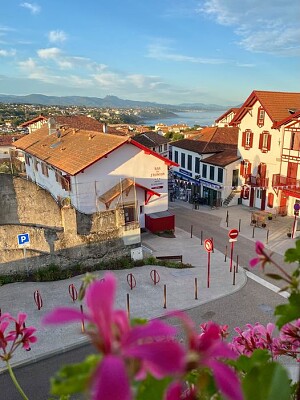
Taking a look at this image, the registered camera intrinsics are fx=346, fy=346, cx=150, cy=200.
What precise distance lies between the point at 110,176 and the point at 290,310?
20.8 m

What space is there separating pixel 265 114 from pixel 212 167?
7.20 metres

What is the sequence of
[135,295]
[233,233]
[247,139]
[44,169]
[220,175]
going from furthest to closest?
1. [220,175]
2. [247,139]
3. [44,169]
4. [233,233]
5. [135,295]

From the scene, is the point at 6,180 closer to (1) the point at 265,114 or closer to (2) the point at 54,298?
(2) the point at 54,298

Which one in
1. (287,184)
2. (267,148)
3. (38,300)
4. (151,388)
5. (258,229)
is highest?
(151,388)

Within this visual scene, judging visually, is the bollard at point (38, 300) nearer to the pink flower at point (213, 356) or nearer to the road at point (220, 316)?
the road at point (220, 316)

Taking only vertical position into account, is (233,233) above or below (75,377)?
below

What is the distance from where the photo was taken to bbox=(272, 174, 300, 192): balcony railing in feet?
89.6

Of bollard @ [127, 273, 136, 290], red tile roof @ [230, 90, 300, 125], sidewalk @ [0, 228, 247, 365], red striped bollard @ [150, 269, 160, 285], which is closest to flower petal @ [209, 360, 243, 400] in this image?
sidewalk @ [0, 228, 247, 365]

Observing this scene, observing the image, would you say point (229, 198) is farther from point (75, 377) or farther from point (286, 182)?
point (75, 377)

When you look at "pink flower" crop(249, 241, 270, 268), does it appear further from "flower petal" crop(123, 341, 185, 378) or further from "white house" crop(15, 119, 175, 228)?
"white house" crop(15, 119, 175, 228)

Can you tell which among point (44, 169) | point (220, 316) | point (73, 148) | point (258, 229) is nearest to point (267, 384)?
point (220, 316)

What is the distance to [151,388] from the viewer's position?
108 cm

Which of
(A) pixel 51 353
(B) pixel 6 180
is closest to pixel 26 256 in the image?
(A) pixel 51 353

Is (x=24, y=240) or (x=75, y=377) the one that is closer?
(x=75, y=377)
